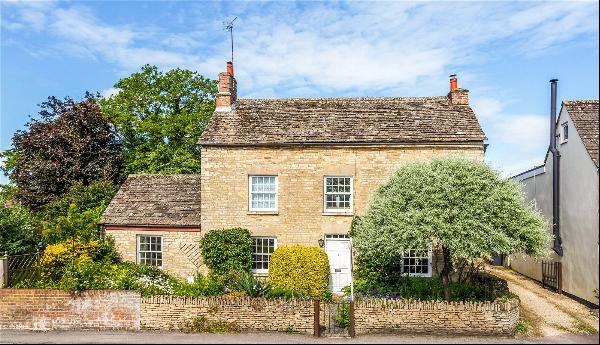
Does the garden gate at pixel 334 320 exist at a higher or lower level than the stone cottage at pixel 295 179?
lower

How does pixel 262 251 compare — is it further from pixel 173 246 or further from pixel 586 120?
pixel 586 120

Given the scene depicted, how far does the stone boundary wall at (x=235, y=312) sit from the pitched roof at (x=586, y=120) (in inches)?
492

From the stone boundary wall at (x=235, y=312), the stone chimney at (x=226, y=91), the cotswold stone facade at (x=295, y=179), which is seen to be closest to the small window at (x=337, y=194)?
the cotswold stone facade at (x=295, y=179)

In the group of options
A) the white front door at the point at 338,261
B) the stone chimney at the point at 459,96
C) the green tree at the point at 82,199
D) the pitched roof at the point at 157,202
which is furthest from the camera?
the green tree at the point at 82,199

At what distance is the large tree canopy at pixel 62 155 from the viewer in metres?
32.1

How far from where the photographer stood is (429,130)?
22.3m

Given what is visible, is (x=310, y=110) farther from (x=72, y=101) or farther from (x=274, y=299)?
(x=72, y=101)

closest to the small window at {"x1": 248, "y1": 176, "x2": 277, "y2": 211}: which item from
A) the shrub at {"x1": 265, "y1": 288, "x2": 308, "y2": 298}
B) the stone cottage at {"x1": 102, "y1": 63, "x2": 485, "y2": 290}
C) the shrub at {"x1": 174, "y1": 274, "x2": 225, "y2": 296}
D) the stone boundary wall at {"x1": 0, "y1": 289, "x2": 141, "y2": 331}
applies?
the stone cottage at {"x1": 102, "y1": 63, "x2": 485, "y2": 290}

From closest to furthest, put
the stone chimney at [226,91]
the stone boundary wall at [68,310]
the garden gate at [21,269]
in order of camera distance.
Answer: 1. the stone boundary wall at [68,310]
2. the garden gate at [21,269]
3. the stone chimney at [226,91]

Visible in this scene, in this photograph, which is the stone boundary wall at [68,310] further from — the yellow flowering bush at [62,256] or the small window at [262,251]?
the small window at [262,251]

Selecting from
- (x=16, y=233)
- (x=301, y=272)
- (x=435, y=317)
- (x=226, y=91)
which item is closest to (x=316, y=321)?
(x=435, y=317)

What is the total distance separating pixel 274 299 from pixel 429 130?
1146 centimetres

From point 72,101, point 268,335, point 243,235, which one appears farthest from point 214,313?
point 72,101

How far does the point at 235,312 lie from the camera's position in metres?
15.7
